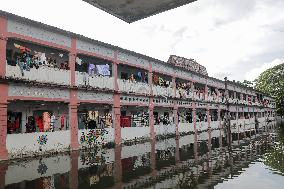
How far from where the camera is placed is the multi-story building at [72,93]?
14680 millimetres

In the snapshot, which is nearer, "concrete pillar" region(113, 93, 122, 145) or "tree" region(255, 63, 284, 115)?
"concrete pillar" region(113, 93, 122, 145)

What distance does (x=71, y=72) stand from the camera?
17.7m

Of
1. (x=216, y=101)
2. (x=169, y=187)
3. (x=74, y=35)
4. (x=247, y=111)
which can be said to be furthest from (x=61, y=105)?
(x=247, y=111)

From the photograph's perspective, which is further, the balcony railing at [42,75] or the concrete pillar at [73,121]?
the concrete pillar at [73,121]

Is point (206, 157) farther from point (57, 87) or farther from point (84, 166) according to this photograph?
point (57, 87)

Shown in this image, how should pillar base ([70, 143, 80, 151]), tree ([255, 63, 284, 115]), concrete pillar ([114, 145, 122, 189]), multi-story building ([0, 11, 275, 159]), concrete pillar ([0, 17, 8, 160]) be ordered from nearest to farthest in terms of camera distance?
concrete pillar ([114, 145, 122, 189]) → concrete pillar ([0, 17, 8, 160]) → multi-story building ([0, 11, 275, 159]) → pillar base ([70, 143, 80, 151]) → tree ([255, 63, 284, 115])

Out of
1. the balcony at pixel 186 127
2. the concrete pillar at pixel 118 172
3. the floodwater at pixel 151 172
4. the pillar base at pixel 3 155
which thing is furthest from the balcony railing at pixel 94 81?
the balcony at pixel 186 127

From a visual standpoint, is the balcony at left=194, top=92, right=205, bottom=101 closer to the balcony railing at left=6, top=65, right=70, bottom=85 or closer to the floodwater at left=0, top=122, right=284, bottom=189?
the floodwater at left=0, top=122, right=284, bottom=189

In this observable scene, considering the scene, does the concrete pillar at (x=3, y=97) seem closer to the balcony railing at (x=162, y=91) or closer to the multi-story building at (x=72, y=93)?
the multi-story building at (x=72, y=93)

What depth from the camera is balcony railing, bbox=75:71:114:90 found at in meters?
18.3

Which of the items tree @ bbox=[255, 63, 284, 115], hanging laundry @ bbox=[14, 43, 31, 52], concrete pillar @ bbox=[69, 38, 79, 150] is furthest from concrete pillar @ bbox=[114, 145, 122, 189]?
tree @ bbox=[255, 63, 284, 115]

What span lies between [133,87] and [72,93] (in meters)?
6.72

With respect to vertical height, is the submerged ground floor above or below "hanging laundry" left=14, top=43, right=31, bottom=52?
below

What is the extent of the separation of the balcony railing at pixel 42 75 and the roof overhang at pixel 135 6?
1359cm
